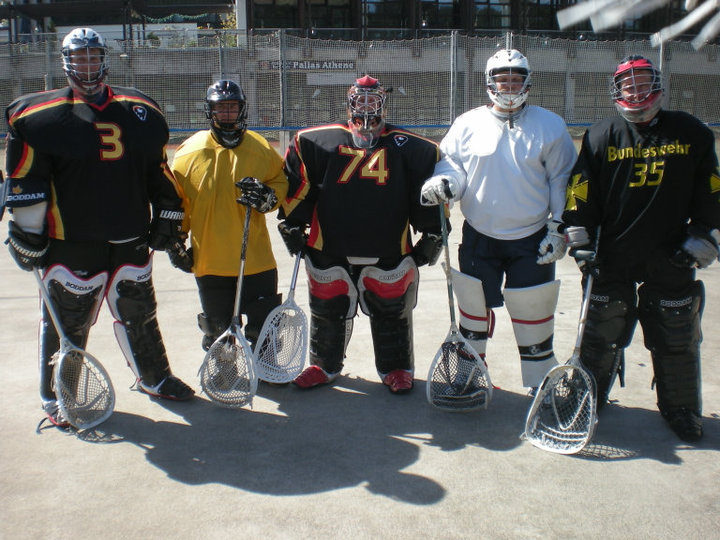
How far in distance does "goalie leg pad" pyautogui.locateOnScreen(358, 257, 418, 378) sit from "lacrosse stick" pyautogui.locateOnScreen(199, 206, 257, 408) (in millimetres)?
755

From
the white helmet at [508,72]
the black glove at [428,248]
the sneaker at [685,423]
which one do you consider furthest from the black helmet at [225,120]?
the sneaker at [685,423]

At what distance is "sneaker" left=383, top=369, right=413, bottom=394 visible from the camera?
4426 millimetres

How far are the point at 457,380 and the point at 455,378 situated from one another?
2 cm

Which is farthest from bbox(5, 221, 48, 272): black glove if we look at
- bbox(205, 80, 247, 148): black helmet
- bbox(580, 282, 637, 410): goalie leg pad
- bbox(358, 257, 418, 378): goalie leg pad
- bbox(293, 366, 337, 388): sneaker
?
bbox(580, 282, 637, 410): goalie leg pad

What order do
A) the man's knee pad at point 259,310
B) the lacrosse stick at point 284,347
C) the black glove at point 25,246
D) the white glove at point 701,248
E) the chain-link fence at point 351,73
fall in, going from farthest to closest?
1. the chain-link fence at point 351,73
2. the man's knee pad at point 259,310
3. the lacrosse stick at point 284,347
4. the black glove at point 25,246
5. the white glove at point 701,248

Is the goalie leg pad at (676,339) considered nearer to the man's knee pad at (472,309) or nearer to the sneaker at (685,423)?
the sneaker at (685,423)

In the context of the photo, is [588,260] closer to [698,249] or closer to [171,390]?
[698,249]

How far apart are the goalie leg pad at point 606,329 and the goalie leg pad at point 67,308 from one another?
2.64 meters

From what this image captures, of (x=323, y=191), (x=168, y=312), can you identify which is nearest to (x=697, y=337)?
(x=323, y=191)

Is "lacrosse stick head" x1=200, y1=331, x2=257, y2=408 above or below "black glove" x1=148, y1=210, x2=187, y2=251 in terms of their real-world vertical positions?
below

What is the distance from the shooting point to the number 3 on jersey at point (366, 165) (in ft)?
A: 13.8

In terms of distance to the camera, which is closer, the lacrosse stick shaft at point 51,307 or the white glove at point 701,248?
the white glove at point 701,248

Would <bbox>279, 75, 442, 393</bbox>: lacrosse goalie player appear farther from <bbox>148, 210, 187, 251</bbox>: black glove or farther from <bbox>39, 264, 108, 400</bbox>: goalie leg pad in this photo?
<bbox>39, 264, 108, 400</bbox>: goalie leg pad

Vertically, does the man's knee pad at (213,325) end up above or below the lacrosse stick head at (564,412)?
above
